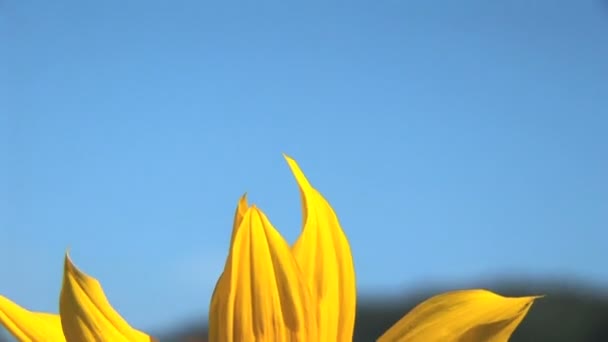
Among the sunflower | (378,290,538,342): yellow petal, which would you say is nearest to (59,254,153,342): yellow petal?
the sunflower

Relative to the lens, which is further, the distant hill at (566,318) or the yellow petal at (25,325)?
the distant hill at (566,318)

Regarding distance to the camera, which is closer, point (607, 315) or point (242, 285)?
point (242, 285)

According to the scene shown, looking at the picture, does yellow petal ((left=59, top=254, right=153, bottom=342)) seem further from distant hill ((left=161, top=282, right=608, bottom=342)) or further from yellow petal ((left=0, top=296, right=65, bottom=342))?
distant hill ((left=161, top=282, right=608, bottom=342))

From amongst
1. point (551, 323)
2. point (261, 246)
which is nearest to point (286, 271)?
point (261, 246)

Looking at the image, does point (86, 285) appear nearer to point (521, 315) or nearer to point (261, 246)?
point (261, 246)

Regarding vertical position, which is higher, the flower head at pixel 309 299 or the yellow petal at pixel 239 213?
the yellow petal at pixel 239 213

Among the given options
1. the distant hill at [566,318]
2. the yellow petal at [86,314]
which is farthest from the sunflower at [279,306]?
the distant hill at [566,318]

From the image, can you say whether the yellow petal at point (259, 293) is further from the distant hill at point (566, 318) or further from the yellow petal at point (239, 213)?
the distant hill at point (566, 318)
